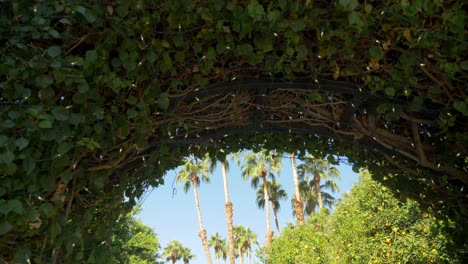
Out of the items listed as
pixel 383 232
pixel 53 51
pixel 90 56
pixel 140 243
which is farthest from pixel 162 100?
pixel 140 243

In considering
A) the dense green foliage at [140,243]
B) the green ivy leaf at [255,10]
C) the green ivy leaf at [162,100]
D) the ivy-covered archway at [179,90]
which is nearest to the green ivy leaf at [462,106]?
the ivy-covered archway at [179,90]

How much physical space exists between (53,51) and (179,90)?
0.71 m

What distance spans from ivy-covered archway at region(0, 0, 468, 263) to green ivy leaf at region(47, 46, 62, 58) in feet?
0.05

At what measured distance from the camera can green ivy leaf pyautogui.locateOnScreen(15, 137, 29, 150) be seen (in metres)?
1.90

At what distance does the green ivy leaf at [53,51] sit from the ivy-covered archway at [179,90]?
0.05ft

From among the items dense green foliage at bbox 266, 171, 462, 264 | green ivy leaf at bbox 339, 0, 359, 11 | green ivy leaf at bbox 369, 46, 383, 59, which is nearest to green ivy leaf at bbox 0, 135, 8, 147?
green ivy leaf at bbox 339, 0, 359, 11

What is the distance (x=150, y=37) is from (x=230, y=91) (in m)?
0.61

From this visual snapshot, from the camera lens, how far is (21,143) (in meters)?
1.91

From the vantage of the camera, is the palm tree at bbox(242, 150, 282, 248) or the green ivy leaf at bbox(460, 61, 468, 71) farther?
the palm tree at bbox(242, 150, 282, 248)

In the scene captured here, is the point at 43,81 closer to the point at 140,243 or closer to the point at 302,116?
the point at 302,116

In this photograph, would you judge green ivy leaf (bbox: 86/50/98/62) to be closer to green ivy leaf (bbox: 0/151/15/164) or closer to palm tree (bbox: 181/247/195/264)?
green ivy leaf (bbox: 0/151/15/164)

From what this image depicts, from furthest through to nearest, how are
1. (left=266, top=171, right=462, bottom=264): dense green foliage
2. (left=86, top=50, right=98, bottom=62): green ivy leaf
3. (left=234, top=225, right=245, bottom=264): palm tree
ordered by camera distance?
(left=234, top=225, right=245, bottom=264): palm tree → (left=266, top=171, right=462, bottom=264): dense green foliage → (left=86, top=50, right=98, bottom=62): green ivy leaf

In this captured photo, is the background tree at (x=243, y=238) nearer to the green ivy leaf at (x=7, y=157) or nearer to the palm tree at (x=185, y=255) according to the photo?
the palm tree at (x=185, y=255)

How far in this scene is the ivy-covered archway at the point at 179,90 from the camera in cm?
204
